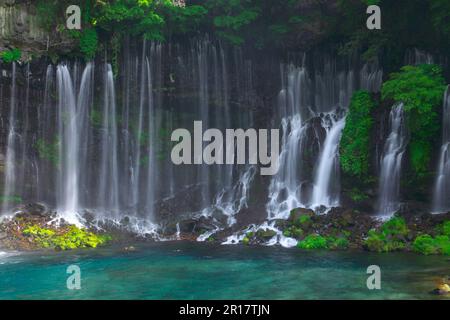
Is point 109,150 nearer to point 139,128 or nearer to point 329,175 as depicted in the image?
point 139,128

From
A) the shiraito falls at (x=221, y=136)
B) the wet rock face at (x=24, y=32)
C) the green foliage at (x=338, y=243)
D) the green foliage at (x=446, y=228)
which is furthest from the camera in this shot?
the wet rock face at (x=24, y=32)

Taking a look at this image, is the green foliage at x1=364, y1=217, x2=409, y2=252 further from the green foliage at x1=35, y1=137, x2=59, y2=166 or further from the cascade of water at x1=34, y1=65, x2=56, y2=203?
the green foliage at x1=35, y1=137, x2=59, y2=166

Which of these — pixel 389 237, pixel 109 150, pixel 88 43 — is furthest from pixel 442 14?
pixel 109 150

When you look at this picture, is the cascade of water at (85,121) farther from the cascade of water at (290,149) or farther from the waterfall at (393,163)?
the waterfall at (393,163)

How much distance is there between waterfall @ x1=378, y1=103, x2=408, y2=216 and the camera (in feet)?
74.2

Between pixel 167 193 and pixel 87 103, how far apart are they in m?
6.93

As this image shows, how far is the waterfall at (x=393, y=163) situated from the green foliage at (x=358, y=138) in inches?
37.3

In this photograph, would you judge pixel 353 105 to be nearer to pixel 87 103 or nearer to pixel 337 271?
pixel 337 271

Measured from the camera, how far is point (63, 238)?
22516 millimetres

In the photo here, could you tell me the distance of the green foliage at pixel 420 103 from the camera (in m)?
21.1

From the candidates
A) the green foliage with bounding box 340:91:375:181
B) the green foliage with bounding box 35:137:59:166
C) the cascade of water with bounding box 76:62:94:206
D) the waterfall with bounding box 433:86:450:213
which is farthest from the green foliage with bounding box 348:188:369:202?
the green foliage with bounding box 35:137:59:166

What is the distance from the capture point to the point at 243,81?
30.7 metres

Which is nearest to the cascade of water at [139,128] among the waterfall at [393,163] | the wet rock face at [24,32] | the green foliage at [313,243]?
the wet rock face at [24,32]
